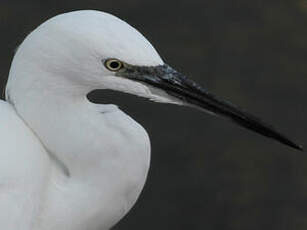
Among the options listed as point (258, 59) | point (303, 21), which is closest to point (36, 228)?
point (258, 59)

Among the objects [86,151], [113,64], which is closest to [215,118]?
[86,151]

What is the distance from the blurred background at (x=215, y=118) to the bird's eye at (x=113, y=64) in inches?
47.6

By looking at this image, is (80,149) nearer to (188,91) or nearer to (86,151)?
(86,151)

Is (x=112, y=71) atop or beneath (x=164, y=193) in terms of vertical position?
atop

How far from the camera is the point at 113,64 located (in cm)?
176

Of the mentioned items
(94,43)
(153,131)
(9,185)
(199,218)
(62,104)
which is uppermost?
(94,43)

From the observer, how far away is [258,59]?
3.34 meters

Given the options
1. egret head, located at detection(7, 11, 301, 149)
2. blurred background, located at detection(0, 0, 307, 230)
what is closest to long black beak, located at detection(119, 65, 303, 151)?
egret head, located at detection(7, 11, 301, 149)

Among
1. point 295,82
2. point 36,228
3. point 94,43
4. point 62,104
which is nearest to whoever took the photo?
point 94,43

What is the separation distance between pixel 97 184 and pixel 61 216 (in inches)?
5.7

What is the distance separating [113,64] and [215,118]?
4.73 ft

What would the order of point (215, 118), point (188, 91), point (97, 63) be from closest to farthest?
point (97, 63) → point (188, 91) → point (215, 118)

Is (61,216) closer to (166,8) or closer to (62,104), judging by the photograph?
(62,104)

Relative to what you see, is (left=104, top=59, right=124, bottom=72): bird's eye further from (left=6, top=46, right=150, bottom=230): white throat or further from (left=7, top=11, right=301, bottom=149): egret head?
(left=6, top=46, right=150, bottom=230): white throat
